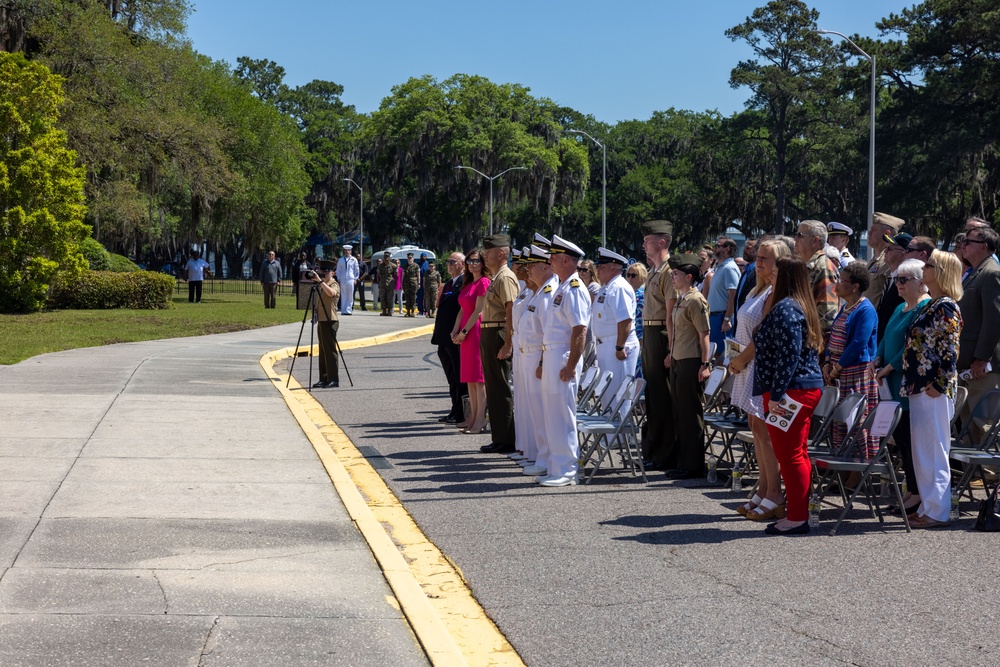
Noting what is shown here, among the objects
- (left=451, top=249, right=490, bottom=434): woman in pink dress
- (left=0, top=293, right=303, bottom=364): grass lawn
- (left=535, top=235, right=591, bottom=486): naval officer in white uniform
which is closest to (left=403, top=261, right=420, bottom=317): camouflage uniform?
(left=0, top=293, right=303, bottom=364): grass lawn

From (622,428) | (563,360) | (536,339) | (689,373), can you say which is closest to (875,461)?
(689,373)

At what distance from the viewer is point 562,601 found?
5926mm

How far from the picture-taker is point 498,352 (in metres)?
11.1

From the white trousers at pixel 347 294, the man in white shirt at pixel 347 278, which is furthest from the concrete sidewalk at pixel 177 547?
the white trousers at pixel 347 294

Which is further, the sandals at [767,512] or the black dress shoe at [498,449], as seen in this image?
the black dress shoe at [498,449]

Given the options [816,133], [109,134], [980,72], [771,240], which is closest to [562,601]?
[771,240]

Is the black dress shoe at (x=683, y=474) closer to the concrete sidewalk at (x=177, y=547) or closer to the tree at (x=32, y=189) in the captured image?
the concrete sidewalk at (x=177, y=547)

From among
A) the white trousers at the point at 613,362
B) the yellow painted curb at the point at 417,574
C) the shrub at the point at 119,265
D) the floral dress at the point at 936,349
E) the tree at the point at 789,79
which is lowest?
the yellow painted curb at the point at 417,574

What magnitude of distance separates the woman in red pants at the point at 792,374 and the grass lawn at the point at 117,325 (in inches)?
541

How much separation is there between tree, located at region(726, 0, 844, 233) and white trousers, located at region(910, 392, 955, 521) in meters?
63.4

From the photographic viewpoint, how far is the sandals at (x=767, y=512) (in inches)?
314

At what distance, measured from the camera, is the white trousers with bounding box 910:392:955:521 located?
7.86 meters

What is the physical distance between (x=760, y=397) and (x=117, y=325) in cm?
2260

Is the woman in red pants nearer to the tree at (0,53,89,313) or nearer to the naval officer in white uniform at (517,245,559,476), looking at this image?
the naval officer in white uniform at (517,245,559,476)
